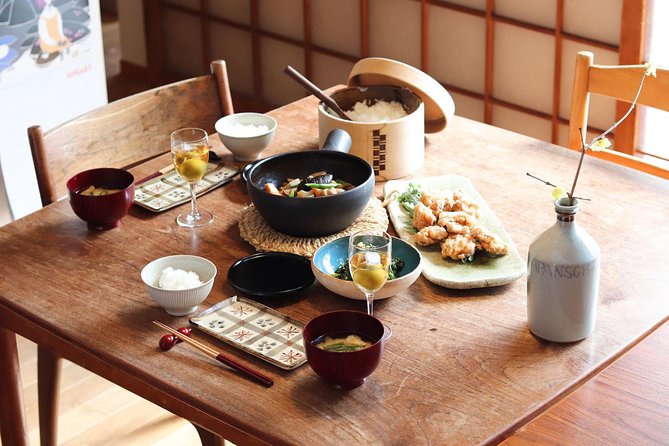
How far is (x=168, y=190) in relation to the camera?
2.07 meters

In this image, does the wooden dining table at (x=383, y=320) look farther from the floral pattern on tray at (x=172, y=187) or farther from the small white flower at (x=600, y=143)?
the small white flower at (x=600, y=143)

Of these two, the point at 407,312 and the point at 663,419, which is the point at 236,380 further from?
the point at 663,419

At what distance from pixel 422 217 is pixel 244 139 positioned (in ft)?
1.72

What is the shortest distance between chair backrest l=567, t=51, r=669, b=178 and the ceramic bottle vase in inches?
30.8

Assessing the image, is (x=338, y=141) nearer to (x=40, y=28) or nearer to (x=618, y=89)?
(x=618, y=89)

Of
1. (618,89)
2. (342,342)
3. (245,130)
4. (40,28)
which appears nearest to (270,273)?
(342,342)

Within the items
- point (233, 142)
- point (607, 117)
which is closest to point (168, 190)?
point (233, 142)

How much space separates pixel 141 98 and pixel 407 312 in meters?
1.02

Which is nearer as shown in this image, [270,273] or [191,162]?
[270,273]

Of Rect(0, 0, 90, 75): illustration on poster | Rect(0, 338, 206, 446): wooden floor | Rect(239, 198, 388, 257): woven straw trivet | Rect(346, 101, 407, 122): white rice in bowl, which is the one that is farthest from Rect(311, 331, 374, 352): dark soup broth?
Rect(0, 0, 90, 75): illustration on poster

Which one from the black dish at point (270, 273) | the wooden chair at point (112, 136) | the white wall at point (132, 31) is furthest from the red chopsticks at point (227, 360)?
the white wall at point (132, 31)

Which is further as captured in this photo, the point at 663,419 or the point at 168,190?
the point at 168,190

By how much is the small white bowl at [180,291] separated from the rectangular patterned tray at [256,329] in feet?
0.10

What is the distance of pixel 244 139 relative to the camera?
7.06 ft
